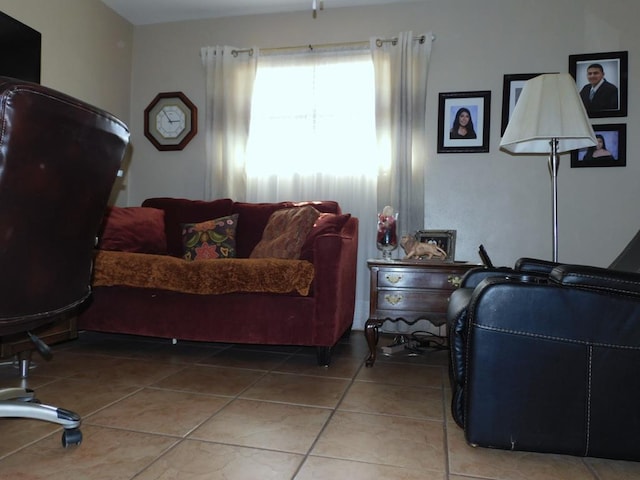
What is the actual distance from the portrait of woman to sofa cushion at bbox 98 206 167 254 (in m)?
2.21

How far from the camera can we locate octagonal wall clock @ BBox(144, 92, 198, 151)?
3727 millimetres

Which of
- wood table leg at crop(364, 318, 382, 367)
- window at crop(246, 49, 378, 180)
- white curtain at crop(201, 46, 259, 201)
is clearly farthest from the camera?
white curtain at crop(201, 46, 259, 201)

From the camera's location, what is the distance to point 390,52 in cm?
331

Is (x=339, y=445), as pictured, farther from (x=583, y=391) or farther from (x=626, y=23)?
(x=626, y=23)

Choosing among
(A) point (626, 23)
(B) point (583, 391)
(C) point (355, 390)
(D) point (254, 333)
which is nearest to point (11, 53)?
(D) point (254, 333)

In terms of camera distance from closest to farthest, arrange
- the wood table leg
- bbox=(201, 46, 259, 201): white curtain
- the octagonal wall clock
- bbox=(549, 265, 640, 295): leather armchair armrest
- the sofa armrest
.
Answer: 1. bbox=(549, 265, 640, 295): leather armchair armrest
2. the sofa armrest
3. the wood table leg
4. bbox=(201, 46, 259, 201): white curtain
5. the octagonal wall clock

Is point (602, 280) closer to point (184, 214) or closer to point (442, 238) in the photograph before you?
point (442, 238)

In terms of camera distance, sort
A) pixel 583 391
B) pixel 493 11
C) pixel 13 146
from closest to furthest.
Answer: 1. pixel 13 146
2. pixel 583 391
3. pixel 493 11

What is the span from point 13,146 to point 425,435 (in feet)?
4.75

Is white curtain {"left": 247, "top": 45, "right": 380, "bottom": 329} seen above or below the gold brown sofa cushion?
above

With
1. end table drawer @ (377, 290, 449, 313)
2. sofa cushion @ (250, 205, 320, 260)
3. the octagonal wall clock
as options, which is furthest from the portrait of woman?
the octagonal wall clock

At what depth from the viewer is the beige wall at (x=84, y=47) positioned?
3.03 metres

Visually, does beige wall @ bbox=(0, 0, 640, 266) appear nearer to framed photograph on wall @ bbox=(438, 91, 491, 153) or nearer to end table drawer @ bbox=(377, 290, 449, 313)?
framed photograph on wall @ bbox=(438, 91, 491, 153)

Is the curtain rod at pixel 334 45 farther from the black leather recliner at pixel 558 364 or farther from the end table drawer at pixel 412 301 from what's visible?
the black leather recliner at pixel 558 364
